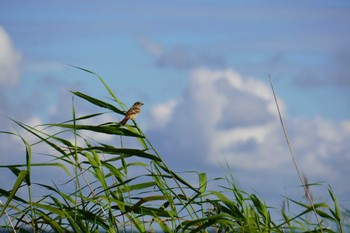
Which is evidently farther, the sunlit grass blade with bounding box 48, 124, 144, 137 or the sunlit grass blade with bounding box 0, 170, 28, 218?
the sunlit grass blade with bounding box 48, 124, 144, 137

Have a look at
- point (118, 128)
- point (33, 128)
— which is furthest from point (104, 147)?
point (33, 128)

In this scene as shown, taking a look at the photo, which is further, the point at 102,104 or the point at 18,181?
the point at 102,104

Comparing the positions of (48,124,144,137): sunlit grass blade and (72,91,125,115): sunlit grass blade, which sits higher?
(72,91,125,115): sunlit grass blade

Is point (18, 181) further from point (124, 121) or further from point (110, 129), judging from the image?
point (124, 121)

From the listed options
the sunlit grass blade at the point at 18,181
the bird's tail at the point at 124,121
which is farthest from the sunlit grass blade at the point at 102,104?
the sunlit grass blade at the point at 18,181

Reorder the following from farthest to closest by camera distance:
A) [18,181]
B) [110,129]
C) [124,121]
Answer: [124,121] < [110,129] < [18,181]

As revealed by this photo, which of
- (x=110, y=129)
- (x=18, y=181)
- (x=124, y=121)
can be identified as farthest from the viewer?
(x=124, y=121)

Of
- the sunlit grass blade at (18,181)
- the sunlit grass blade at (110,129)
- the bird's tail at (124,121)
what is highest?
the bird's tail at (124,121)

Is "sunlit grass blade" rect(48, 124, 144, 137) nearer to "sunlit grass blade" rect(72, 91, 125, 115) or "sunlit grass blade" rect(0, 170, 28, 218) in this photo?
"sunlit grass blade" rect(72, 91, 125, 115)

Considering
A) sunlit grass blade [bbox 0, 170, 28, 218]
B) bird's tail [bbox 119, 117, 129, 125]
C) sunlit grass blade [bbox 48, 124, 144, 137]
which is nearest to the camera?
sunlit grass blade [bbox 0, 170, 28, 218]

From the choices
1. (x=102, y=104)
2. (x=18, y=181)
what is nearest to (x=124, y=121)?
(x=102, y=104)

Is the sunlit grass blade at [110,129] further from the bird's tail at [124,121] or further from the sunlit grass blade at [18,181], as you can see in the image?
the sunlit grass blade at [18,181]

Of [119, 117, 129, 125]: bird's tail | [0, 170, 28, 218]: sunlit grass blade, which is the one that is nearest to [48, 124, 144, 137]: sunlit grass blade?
[119, 117, 129, 125]: bird's tail

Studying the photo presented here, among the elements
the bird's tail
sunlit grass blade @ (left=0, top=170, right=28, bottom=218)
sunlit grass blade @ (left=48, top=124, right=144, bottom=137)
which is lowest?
sunlit grass blade @ (left=0, top=170, right=28, bottom=218)
